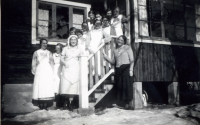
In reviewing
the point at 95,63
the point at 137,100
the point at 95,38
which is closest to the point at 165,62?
the point at 137,100

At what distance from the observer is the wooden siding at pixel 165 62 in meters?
5.60

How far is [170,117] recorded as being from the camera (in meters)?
3.82

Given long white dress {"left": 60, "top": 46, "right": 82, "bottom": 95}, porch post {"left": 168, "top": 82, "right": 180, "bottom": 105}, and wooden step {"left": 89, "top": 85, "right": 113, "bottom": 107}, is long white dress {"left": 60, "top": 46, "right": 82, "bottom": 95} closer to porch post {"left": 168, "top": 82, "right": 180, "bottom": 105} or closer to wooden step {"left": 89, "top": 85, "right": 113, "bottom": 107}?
wooden step {"left": 89, "top": 85, "right": 113, "bottom": 107}

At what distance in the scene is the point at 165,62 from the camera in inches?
237

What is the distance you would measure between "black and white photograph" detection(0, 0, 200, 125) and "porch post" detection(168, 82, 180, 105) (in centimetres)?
3

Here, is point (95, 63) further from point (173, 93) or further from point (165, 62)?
point (173, 93)

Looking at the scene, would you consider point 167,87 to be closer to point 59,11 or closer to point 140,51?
point 140,51

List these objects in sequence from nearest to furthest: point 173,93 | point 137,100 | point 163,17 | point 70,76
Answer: point 70,76 → point 137,100 → point 163,17 → point 173,93

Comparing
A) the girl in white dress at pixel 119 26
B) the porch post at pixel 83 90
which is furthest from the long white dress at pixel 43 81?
the girl in white dress at pixel 119 26

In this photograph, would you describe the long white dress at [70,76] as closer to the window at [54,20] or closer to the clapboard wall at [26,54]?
the clapboard wall at [26,54]

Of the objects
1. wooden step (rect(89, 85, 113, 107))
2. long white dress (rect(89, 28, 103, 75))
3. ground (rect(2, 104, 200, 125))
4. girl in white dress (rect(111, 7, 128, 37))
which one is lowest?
ground (rect(2, 104, 200, 125))

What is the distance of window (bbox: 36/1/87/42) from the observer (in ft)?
19.0

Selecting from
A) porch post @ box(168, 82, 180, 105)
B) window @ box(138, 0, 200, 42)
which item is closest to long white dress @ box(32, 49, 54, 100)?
window @ box(138, 0, 200, 42)

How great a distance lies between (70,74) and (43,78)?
62 centimetres
